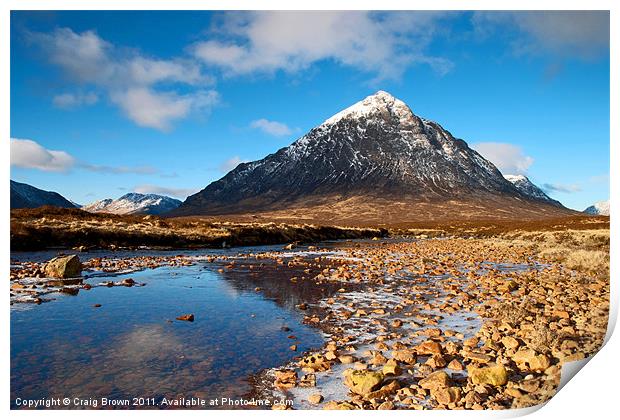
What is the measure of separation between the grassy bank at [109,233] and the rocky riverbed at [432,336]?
14925 mm

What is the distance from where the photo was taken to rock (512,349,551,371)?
299 inches

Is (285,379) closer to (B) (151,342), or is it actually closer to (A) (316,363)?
(A) (316,363)

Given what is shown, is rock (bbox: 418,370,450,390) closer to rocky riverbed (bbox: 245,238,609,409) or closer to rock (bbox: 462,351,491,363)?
rocky riverbed (bbox: 245,238,609,409)

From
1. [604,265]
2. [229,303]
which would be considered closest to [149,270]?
[229,303]

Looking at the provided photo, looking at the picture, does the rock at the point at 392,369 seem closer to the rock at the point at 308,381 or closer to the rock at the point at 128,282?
the rock at the point at 308,381

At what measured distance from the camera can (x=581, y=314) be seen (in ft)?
37.7

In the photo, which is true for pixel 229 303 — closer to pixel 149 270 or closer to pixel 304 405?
pixel 304 405

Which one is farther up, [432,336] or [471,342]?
[471,342]

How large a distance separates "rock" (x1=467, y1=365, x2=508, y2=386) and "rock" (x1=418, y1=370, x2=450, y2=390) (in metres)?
0.50

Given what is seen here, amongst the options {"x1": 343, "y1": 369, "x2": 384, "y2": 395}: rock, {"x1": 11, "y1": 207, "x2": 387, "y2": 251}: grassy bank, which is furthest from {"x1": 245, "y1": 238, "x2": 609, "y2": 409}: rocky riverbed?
{"x1": 11, "y1": 207, "x2": 387, "y2": 251}: grassy bank

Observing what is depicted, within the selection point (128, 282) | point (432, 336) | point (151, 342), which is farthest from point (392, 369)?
point (128, 282)

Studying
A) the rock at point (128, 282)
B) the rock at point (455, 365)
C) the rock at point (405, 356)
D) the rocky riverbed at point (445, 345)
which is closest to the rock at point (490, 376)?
the rocky riverbed at point (445, 345)

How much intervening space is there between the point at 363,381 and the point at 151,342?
5432mm

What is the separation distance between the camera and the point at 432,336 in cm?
996
